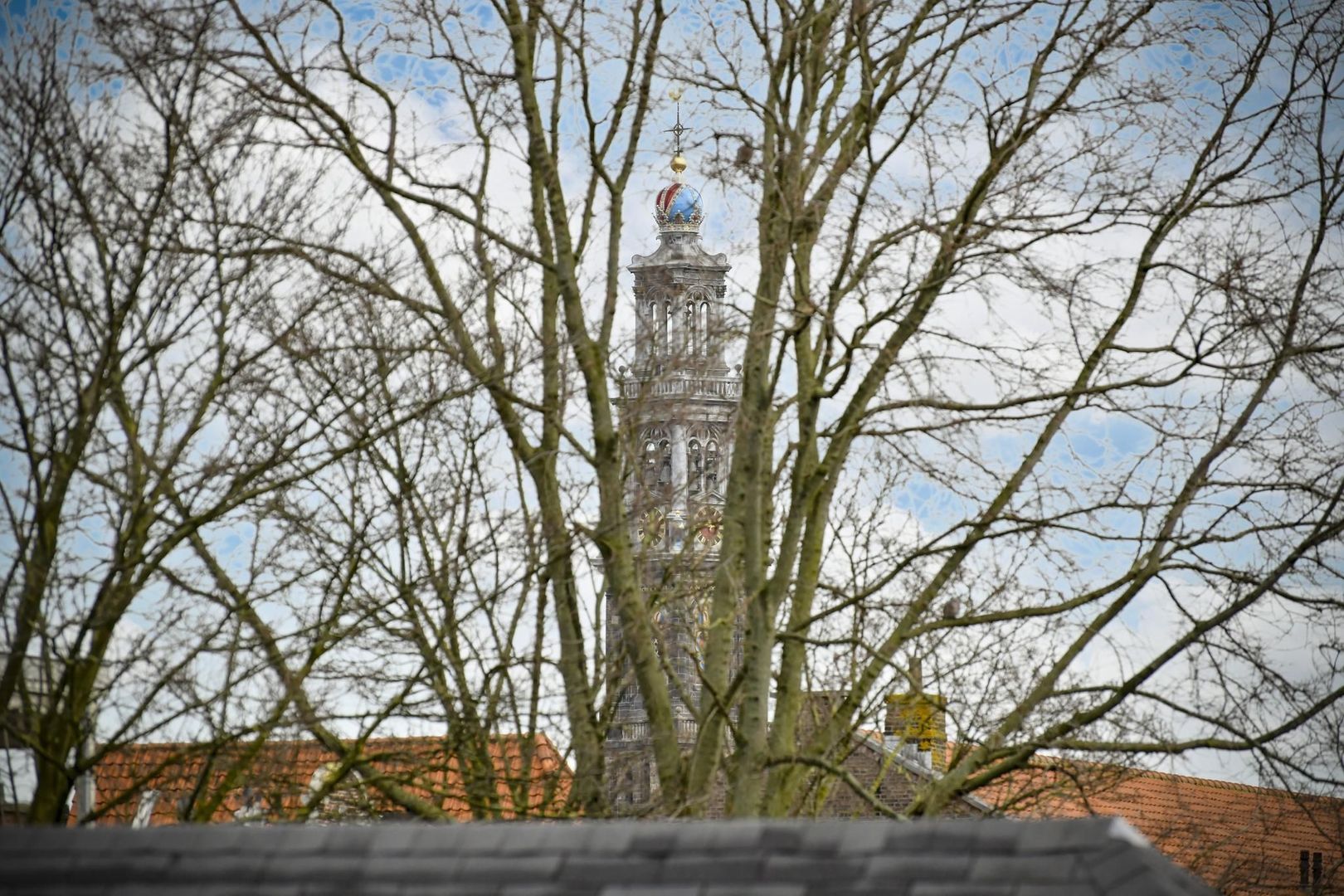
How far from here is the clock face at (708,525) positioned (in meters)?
15.2

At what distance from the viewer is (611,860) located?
720 centimetres

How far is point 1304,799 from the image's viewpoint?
37.6 feet

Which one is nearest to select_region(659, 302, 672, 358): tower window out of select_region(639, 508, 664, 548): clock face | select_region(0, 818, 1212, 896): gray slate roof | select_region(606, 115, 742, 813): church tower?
select_region(606, 115, 742, 813): church tower

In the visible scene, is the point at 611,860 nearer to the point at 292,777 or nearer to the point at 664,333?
the point at 292,777

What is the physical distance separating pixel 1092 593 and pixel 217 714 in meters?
5.95

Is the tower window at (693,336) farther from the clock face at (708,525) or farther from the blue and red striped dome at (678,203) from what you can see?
the blue and red striped dome at (678,203)

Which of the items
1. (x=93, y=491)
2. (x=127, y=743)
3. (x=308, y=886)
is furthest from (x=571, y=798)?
(x=308, y=886)

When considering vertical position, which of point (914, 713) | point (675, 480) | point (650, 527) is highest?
point (675, 480)

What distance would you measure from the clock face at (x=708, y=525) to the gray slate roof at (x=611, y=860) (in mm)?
7643

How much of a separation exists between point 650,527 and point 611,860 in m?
7.35

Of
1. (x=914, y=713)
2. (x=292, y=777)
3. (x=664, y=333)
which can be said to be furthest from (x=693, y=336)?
(x=292, y=777)

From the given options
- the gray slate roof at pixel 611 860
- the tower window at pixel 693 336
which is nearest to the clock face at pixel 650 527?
the tower window at pixel 693 336

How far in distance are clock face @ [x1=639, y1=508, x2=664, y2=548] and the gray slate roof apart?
616cm

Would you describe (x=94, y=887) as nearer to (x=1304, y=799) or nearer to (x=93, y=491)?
(x=93, y=491)
